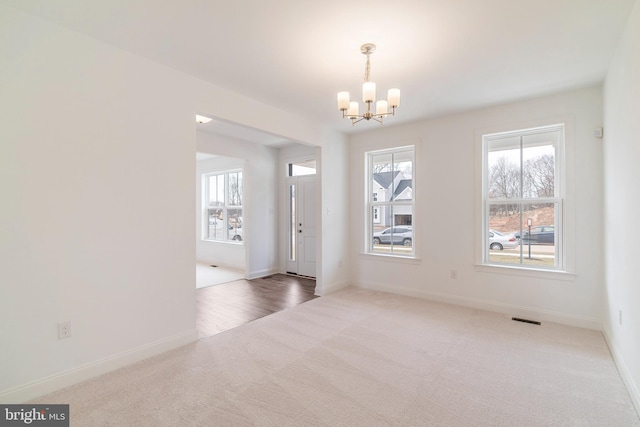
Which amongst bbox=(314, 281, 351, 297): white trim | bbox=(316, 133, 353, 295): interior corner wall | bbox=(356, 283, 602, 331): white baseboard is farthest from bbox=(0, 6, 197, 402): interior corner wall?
bbox=(356, 283, 602, 331): white baseboard

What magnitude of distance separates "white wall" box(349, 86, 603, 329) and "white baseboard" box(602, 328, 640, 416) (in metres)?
0.69

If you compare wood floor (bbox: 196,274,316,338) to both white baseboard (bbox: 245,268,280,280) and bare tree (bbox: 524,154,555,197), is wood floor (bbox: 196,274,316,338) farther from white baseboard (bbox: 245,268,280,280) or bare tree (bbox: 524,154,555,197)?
bare tree (bbox: 524,154,555,197)

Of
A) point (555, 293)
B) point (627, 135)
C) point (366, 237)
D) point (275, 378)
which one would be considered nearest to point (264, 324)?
point (275, 378)

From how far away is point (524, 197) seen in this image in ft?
12.7

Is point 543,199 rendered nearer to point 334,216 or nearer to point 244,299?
point 334,216

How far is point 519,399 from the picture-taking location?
211cm

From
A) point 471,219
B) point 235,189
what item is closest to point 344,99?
point 471,219

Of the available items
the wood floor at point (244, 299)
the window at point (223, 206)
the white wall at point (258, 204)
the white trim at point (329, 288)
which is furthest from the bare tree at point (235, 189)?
the white trim at point (329, 288)

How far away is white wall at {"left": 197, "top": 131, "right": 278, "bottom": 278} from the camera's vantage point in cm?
596

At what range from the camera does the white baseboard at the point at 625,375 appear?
200 cm

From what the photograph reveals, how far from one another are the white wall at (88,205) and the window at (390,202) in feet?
9.96

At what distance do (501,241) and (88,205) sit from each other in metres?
4.67

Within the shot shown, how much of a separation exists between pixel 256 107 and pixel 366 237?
282 centimetres

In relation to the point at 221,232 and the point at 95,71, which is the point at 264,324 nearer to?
the point at 95,71
